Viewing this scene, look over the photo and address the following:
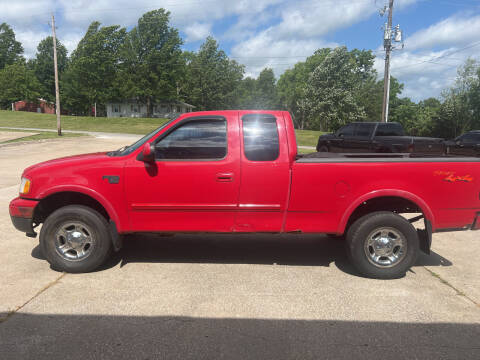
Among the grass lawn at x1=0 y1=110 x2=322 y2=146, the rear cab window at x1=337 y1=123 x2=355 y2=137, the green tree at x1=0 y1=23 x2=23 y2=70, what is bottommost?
the rear cab window at x1=337 y1=123 x2=355 y2=137

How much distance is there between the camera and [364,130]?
15.6m

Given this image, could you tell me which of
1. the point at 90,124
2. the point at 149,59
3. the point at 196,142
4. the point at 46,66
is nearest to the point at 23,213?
the point at 196,142

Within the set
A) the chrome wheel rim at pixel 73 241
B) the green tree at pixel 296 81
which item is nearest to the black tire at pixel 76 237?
the chrome wheel rim at pixel 73 241

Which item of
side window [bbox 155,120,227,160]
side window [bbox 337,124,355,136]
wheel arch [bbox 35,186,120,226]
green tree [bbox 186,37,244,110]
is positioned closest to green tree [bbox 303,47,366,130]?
green tree [bbox 186,37,244,110]

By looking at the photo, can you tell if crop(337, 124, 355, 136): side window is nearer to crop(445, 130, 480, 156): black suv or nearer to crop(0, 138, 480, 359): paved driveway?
crop(445, 130, 480, 156): black suv

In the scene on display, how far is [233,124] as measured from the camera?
4.22 metres

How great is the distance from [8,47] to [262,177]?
100m

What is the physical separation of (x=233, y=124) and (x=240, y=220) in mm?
1081

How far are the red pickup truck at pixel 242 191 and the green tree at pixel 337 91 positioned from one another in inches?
1745

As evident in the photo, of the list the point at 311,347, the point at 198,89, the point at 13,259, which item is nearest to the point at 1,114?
the point at 198,89

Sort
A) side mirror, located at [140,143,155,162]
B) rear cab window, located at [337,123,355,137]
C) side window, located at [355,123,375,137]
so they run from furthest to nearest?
rear cab window, located at [337,123,355,137] → side window, located at [355,123,375,137] → side mirror, located at [140,143,155,162]

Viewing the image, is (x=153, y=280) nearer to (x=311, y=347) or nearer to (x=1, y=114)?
(x=311, y=347)

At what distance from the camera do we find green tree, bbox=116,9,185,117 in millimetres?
56406

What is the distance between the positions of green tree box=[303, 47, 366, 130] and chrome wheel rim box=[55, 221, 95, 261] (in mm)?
45214
